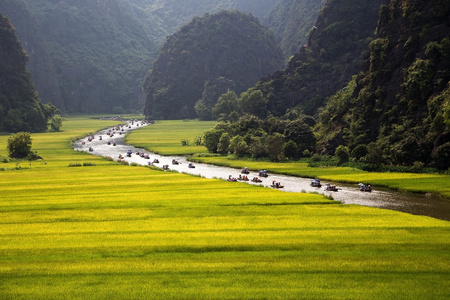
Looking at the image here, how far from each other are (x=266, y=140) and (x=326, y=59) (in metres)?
84.2

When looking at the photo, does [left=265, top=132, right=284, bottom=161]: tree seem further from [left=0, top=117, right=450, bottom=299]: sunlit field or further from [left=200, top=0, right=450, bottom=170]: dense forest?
[left=0, top=117, right=450, bottom=299]: sunlit field

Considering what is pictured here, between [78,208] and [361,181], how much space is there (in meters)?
41.9

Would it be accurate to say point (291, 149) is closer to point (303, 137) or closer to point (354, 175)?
point (303, 137)

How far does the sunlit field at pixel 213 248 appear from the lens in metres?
28.2

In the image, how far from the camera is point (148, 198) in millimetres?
57125

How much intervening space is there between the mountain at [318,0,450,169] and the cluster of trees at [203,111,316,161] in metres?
5.70

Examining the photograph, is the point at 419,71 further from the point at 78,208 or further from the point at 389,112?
the point at 78,208

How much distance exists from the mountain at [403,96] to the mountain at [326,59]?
54.6 m

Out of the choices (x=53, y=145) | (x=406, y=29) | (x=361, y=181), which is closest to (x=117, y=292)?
(x=361, y=181)

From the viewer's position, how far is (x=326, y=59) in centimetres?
18175

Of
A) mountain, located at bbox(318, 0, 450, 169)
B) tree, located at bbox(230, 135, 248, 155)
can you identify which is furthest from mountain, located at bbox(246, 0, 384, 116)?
tree, located at bbox(230, 135, 248, 155)

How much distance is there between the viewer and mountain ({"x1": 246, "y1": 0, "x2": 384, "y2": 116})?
562 ft

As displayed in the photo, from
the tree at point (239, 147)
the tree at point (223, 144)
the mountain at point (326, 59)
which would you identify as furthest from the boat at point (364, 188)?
the mountain at point (326, 59)

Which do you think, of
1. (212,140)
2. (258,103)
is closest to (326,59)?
(258,103)
